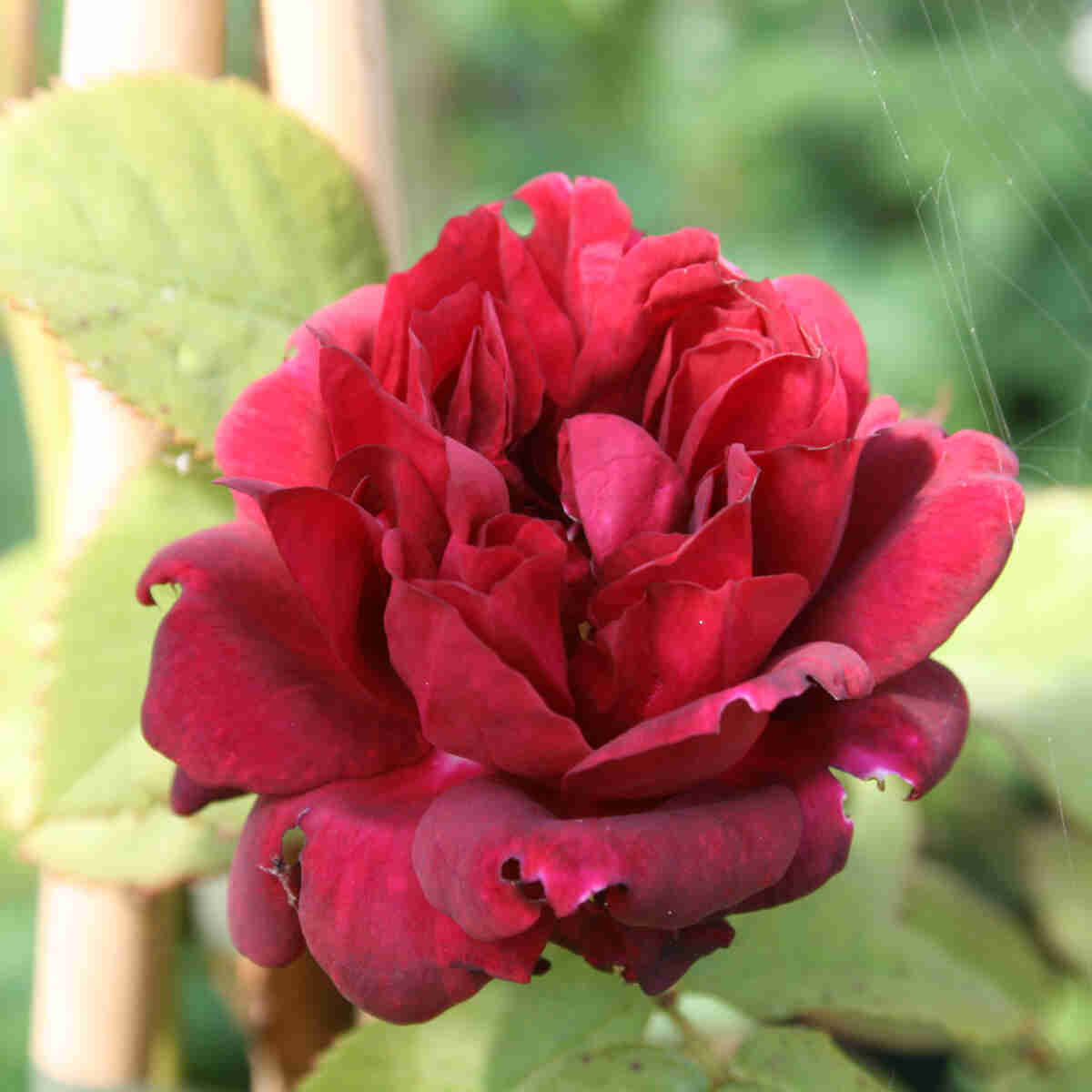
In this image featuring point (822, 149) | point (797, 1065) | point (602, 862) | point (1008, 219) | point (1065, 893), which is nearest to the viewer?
point (602, 862)

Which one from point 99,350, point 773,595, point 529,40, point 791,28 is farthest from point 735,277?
point 529,40

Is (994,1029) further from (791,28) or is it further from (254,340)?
(791,28)

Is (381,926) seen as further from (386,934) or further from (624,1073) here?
(624,1073)

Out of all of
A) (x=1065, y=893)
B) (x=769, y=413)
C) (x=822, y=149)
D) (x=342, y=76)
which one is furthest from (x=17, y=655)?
(x=822, y=149)

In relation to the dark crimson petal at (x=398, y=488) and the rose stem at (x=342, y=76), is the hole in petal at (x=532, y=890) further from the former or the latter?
the rose stem at (x=342, y=76)

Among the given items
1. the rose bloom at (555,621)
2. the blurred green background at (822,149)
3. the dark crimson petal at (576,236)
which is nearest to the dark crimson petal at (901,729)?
the rose bloom at (555,621)

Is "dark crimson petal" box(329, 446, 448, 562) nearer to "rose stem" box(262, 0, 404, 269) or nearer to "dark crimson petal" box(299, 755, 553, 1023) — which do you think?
"dark crimson petal" box(299, 755, 553, 1023)

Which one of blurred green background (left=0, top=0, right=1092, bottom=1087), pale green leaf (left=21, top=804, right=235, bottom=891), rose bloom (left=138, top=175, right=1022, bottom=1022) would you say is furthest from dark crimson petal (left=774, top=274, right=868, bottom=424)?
blurred green background (left=0, top=0, right=1092, bottom=1087)
